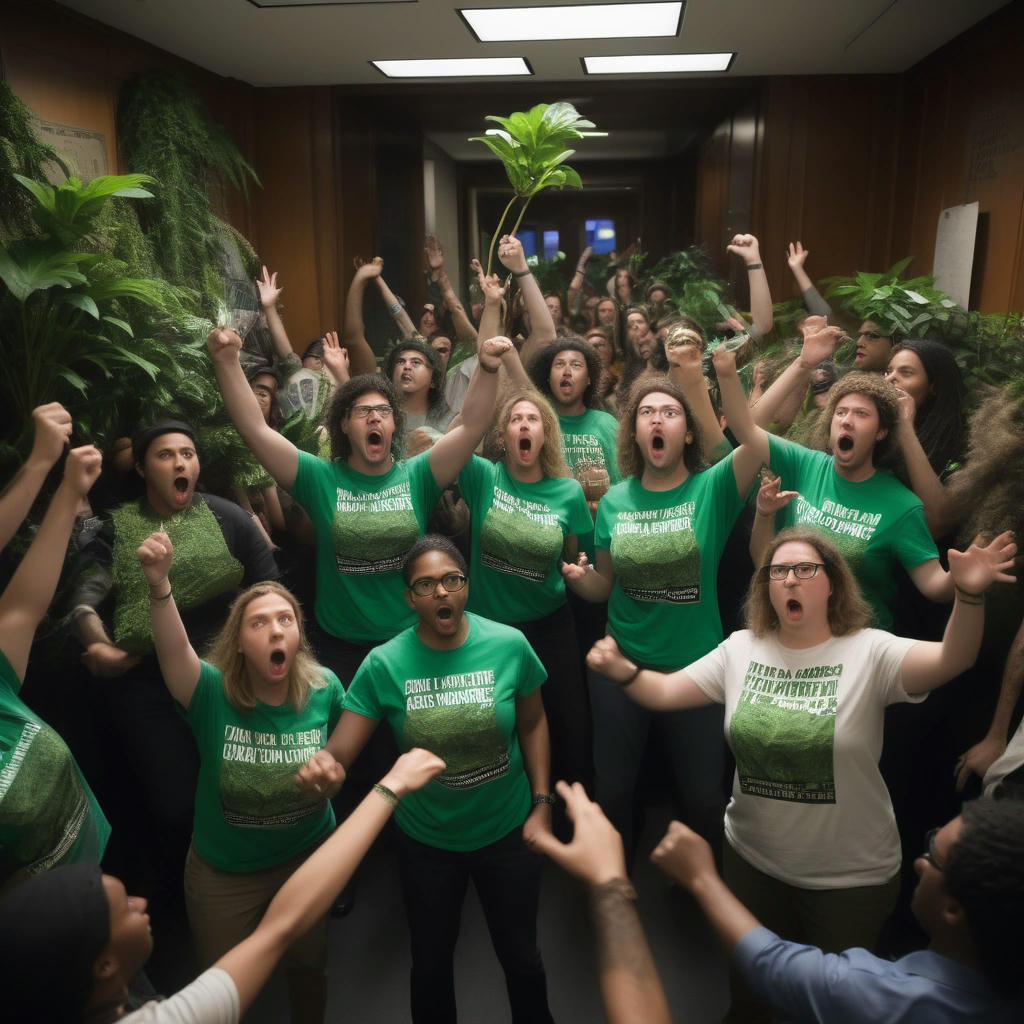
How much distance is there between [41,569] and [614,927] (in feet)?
4.80

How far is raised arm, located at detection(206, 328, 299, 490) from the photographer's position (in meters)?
2.78

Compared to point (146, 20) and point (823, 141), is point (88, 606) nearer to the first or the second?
point (146, 20)

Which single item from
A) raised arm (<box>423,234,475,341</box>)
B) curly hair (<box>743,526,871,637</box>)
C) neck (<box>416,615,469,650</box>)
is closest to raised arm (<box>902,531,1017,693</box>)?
curly hair (<box>743,526,871,637</box>)

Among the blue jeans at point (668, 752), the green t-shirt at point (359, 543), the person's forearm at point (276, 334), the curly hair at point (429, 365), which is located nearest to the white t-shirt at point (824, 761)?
the blue jeans at point (668, 752)

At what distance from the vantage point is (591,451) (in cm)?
358

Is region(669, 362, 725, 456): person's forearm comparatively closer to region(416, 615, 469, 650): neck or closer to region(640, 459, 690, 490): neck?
region(640, 459, 690, 490): neck

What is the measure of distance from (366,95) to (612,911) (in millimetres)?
6714

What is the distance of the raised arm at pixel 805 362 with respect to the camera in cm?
274

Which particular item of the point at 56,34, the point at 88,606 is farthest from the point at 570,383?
the point at 56,34

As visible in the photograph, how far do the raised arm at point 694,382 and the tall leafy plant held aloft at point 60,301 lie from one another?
1.67m

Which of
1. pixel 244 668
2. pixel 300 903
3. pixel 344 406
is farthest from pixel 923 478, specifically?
pixel 300 903

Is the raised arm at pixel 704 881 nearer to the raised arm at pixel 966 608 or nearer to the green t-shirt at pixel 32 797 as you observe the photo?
the raised arm at pixel 966 608

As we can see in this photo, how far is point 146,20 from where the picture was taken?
489 centimetres

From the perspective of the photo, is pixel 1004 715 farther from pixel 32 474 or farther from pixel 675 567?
pixel 32 474
